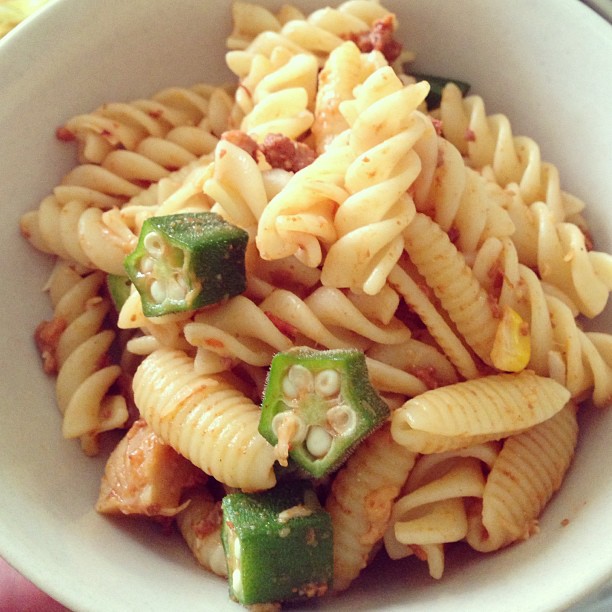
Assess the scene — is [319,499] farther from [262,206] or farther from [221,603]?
[262,206]

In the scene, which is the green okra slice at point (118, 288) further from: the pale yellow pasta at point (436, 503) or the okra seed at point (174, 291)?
→ the pale yellow pasta at point (436, 503)

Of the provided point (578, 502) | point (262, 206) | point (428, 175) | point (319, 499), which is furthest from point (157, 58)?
point (578, 502)

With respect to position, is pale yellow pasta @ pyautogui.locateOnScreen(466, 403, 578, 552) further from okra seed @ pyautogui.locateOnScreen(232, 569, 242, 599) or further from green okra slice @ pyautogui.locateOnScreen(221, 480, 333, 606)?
okra seed @ pyautogui.locateOnScreen(232, 569, 242, 599)

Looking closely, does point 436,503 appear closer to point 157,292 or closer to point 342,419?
point 342,419

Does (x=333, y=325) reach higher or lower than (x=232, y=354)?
higher

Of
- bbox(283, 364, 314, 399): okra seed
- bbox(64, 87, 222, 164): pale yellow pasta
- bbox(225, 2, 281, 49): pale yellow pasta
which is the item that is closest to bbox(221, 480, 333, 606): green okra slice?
bbox(283, 364, 314, 399): okra seed

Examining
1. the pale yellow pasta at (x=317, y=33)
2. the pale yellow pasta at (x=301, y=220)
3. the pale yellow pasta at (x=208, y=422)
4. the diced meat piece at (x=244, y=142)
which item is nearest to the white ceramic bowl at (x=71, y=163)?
the pale yellow pasta at (x=317, y=33)

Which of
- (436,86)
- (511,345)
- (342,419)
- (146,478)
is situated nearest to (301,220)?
(342,419)
